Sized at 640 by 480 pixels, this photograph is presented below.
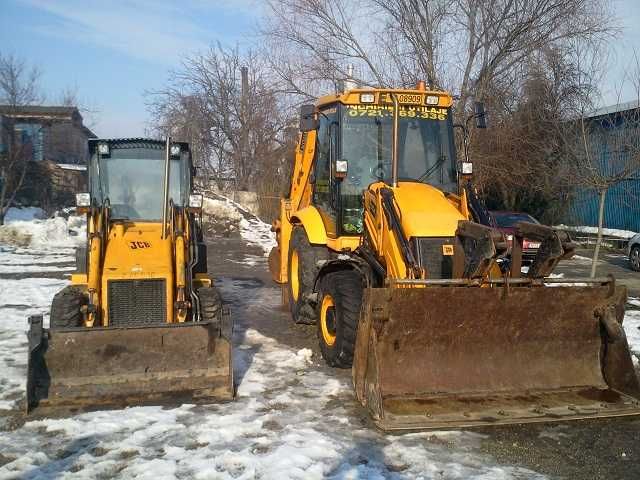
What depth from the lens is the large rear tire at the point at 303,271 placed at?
757cm

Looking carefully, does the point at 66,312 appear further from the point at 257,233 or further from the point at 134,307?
the point at 257,233

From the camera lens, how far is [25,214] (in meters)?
26.0

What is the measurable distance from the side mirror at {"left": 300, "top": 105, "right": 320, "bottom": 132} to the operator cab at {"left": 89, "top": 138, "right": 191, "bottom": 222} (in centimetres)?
159

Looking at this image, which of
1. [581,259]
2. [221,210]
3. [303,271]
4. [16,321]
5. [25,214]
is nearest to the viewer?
[303,271]

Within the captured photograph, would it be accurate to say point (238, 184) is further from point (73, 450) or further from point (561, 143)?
point (73, 450)

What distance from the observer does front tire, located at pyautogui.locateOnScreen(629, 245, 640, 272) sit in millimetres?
15727

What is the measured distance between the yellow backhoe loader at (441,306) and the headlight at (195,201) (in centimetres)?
161

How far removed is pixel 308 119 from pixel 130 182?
2.32 metres

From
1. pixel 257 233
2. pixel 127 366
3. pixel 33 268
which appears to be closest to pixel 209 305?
pixel 127 366

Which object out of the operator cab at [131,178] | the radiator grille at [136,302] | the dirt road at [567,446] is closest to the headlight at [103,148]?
the operator cab at [131,178]

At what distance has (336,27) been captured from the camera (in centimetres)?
1927

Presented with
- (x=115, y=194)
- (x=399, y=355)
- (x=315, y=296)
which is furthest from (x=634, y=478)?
(x=115, y=194)

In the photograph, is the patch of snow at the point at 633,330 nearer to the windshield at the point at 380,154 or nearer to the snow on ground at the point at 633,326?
the snow on ground at the point at 633,326

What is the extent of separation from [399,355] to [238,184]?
26753mm
